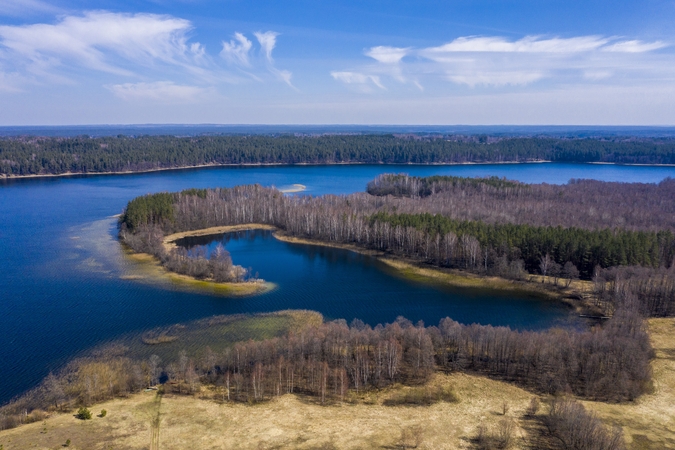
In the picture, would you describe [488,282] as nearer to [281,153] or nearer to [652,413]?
[652,413]

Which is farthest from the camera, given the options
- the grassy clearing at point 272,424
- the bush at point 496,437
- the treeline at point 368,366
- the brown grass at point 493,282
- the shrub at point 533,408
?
the brown grass at point 493,282

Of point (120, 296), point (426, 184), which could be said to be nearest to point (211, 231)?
point (120, 296)

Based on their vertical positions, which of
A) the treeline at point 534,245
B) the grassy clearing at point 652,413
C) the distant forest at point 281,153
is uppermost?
the distant forest at point 281,153

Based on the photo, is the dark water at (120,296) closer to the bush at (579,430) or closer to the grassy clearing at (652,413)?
the grassy clearing at (652,413)

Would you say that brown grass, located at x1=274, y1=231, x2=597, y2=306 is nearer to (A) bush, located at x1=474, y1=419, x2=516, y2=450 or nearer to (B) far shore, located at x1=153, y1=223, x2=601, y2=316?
(B) far shore, located at x1=153, y1=223, x2=601, y2=316

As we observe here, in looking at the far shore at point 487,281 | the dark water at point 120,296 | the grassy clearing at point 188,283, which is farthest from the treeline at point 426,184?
the grassy clearing at point 188,283

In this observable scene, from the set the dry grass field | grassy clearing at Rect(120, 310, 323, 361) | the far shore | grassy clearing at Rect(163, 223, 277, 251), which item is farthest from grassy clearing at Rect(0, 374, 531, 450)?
grassy clearing at Rect(163, 223, 277, 251)
